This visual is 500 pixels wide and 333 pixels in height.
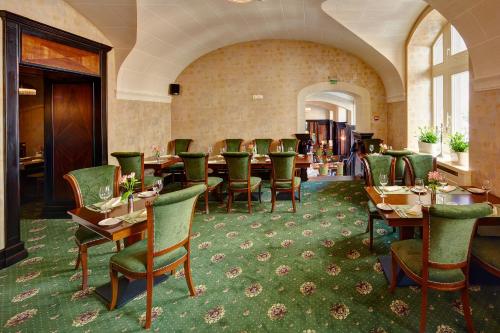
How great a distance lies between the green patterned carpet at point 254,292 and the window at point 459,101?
2496mm

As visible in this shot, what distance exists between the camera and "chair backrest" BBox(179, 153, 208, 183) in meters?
5.01

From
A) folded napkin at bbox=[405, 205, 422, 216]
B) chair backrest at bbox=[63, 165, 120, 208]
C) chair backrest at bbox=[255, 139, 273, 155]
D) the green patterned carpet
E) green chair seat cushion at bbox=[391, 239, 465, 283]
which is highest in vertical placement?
chair backrest at bbox=[255, 139, 273, 155]

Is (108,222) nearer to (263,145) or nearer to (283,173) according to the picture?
(283,173)

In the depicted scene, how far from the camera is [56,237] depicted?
418cm

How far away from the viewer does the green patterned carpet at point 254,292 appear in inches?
91.4

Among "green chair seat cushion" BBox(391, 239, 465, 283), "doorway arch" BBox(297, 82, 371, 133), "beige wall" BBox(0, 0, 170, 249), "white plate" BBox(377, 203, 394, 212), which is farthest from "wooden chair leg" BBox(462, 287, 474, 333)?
"doorway arch" BBox(297, 82, 371, 133)

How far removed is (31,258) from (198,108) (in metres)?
5.66

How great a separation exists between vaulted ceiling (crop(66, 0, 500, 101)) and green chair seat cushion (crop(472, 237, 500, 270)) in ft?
5.89

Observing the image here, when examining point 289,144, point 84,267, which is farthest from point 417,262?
point 289,144

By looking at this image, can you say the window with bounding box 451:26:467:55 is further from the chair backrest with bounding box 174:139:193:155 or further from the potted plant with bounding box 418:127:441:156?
the chair backrest with bounding box 174:139:193:155

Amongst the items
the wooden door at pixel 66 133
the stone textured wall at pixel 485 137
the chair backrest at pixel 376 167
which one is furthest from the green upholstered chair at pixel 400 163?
the wooden door at pixel 66 133

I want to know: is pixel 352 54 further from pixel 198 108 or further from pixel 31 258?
pixel 31 258

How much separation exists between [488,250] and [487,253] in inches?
1.8

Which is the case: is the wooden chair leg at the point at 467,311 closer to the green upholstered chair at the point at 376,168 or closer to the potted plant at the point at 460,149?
the green upholstered chair at the point at 376,168
